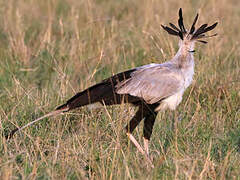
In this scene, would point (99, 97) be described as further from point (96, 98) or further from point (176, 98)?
point (176, 98)

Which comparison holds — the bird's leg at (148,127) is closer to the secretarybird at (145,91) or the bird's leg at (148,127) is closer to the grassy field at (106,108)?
the secretarybird at (145,91)

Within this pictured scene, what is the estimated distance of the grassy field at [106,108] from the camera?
3.40m

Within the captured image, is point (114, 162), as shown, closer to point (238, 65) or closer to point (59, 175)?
point (59, 175)

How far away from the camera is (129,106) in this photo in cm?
398

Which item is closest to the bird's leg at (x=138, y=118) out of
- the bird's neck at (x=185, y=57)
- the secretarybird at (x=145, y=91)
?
the secretarybird at (x=145, y=91)

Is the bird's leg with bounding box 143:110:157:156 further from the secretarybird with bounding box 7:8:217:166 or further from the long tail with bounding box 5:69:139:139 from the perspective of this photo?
the long tail with bounding box 5:69:139:139

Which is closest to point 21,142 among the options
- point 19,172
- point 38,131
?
point 38,131

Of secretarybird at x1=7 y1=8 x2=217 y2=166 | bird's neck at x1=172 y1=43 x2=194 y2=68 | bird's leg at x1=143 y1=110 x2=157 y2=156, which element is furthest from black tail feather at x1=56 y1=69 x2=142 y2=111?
bird's neck at x1=172 y1=43 x2=194 y2=68

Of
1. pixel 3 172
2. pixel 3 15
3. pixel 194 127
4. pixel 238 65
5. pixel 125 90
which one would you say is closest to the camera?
pixel 3 172

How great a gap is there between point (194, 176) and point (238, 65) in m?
2.58

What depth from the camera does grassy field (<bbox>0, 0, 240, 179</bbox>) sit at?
11.1 ft

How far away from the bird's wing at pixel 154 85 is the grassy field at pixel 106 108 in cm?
18

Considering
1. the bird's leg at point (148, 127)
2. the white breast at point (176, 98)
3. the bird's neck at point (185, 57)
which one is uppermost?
the bird's neck at point (185, 57)

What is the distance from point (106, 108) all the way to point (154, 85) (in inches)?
18.6
